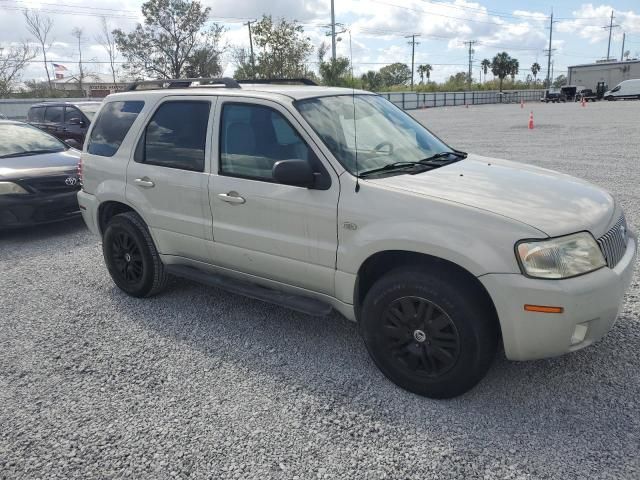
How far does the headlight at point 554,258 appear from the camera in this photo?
2633 mm

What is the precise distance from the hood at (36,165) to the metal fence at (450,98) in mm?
37799

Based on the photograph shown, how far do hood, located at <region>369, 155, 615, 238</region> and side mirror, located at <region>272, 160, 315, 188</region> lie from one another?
1.38ft

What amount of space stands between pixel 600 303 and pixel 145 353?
9.93 ft

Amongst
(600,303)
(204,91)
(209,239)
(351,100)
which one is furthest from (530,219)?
(204,91)

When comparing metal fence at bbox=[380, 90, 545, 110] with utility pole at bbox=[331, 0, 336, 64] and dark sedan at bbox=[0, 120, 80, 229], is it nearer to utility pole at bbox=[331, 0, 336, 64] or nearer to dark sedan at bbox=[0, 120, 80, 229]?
utility pole at bbox=[331, 0, 336, 64]

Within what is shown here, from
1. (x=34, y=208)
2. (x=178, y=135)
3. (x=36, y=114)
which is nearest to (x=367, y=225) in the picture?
(x=178, y=135)

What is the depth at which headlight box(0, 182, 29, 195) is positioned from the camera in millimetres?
6703

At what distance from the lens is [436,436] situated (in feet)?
9.05

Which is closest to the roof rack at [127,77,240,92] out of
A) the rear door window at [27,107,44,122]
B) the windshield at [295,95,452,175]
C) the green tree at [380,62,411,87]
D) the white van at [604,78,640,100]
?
the windshield at [295,95,452,175]

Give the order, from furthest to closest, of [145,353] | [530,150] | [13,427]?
[530,150]
[145,353]
[13,427]

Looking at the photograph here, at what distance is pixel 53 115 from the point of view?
43.4 ft

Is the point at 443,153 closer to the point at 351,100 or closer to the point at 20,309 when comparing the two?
the point at 351,100

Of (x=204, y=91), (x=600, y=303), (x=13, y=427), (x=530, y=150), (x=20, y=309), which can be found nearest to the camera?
(x=600, y=303)

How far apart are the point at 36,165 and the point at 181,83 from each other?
3738 millimetres
